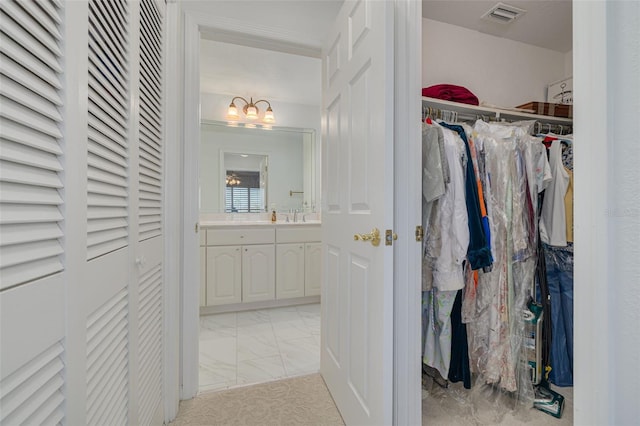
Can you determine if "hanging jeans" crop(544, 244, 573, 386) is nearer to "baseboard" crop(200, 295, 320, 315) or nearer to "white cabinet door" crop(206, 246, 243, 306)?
"baseboard" crop(200, 295, 320, 315)

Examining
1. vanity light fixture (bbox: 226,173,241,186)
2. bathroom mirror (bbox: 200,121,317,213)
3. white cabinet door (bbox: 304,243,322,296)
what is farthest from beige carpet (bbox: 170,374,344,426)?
vanity light fixture (bbox: 226,173,241,186)

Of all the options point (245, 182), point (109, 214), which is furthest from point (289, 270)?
point (109, 214)

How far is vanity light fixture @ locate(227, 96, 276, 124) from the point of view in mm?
3051

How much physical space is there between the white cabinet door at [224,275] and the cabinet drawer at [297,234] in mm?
443

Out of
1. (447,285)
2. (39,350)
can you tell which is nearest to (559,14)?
(447,285)

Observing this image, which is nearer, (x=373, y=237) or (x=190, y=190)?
(x=373, y=237)

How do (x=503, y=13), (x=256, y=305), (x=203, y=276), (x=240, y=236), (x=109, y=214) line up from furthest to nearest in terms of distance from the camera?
1. (x=256, y=305)
2. (x=240, y=236)
3. (x=203, y=276)
4. (x=503, y=13)
5. (x=109, y=214)

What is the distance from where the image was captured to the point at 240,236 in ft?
9.11

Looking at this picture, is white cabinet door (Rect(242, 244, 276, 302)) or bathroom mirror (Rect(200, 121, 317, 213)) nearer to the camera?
white cabinet door (Rect(242, 244, 276, 302))

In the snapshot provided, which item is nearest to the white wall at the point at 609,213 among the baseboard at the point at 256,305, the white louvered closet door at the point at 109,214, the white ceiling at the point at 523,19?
the white louvered closet door at the point at 109,214

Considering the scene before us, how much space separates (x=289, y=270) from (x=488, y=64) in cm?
254

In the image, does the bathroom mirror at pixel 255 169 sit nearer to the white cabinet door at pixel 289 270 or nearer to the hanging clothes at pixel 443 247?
the white cabinet door at pixel 289 270

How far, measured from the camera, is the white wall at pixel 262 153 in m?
3.16

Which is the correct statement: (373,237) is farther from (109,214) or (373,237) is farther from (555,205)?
(555,205)
